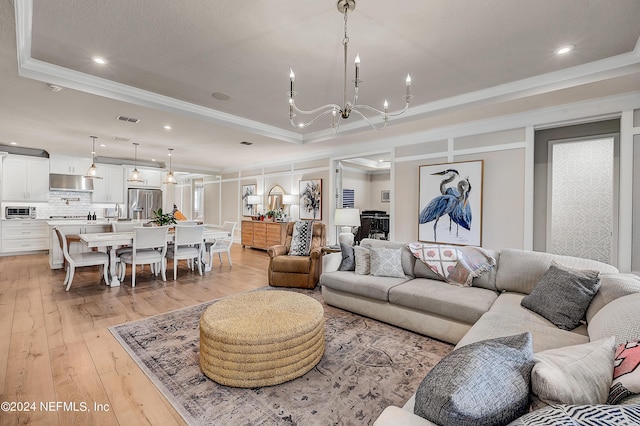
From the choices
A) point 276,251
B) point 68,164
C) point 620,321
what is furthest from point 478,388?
point 68,164

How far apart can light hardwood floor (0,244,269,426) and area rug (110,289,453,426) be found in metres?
0.14

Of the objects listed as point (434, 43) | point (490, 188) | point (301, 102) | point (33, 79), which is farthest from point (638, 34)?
point (33, 79)

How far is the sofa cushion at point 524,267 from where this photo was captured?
2451 mm

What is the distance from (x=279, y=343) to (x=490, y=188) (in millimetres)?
3919

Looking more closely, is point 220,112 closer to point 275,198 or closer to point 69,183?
point 275,198

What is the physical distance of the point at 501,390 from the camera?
0.83 metres

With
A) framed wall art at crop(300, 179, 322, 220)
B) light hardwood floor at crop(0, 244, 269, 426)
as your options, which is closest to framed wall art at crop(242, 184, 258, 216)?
framed wall art at crop(300, 179, 322, 220)

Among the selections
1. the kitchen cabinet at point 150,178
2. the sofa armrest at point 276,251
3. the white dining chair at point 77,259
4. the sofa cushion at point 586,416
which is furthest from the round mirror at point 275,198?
the sofa cushion at point 586,416

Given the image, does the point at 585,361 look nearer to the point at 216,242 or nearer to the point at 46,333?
the point at 46,333

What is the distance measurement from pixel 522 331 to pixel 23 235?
31.3 ft

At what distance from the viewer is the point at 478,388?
0.82 metres

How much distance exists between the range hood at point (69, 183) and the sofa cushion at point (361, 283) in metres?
7.74

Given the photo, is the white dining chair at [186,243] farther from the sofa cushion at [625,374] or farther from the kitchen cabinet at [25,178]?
the sofa cushion at [625,374]

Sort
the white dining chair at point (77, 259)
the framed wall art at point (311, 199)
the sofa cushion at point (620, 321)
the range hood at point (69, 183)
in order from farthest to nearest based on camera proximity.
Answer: the range hood at point (69, 183) → the framed wall art at point (311, 199) → the white dining chair at point (77, 259) → the sofa cushion at point (620, 321)
